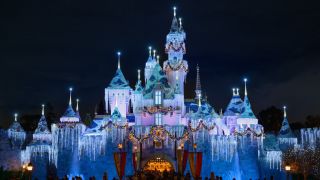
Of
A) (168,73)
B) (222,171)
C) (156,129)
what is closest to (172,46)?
(168,73)

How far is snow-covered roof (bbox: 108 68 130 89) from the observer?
58531 mm

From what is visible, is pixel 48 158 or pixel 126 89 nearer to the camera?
pixel 48 158

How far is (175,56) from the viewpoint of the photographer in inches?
2356

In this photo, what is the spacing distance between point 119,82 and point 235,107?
13168 millimetres

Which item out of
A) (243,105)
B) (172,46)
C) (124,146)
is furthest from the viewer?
(172,46)

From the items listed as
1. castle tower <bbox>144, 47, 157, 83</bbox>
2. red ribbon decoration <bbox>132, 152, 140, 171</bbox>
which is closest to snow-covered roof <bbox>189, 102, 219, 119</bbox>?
red ribbon decoration <bbox>132, 152, 140, 171</bbox>

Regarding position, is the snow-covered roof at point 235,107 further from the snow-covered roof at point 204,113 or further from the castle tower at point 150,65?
the castle tower at point 150,65

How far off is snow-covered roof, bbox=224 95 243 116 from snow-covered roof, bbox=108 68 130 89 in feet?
37.6

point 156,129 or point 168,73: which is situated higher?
point 168,73

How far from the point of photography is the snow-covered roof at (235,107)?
57.4 m

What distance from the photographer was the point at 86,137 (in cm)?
5297

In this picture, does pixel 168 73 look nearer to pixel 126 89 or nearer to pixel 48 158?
pixel 126 89

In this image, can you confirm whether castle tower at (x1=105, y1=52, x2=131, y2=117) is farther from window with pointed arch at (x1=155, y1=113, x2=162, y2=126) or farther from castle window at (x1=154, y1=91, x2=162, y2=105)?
window with pointed arch at (x1=155, y1=113, x2=162, y2=126)

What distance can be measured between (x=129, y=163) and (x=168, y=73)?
1226cm
